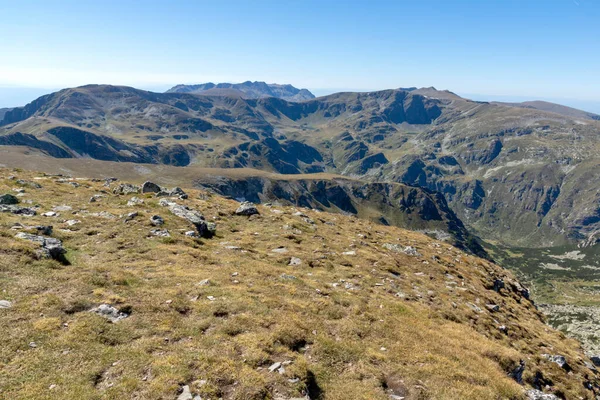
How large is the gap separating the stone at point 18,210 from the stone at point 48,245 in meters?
7.75

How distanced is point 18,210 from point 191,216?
14.8 metres

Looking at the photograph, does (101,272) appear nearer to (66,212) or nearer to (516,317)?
→ (66,212)

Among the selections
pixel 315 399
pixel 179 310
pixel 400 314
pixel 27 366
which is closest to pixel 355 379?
pixel 315 399

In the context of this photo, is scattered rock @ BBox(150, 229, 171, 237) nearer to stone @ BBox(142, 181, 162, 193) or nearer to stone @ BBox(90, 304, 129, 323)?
stone @ BBox(90, 304, 129, 323)

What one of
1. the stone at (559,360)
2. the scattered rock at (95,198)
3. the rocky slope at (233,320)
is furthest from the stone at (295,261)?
the scattered rock at (95,198)

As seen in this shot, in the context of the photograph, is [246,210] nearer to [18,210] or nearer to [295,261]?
[295,261]

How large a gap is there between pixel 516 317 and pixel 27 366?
40217mm

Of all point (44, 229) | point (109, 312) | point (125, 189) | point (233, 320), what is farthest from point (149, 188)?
point (233, 320)

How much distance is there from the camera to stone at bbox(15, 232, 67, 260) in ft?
69.5

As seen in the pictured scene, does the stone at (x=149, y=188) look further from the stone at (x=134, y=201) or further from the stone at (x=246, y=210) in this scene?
the stone at (x=246, y=210)

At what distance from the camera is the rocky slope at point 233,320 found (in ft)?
43.3

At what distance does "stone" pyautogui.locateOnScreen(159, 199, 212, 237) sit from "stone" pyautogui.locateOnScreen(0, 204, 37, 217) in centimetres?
1193

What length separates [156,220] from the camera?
31.6m

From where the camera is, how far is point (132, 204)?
3647 cm
